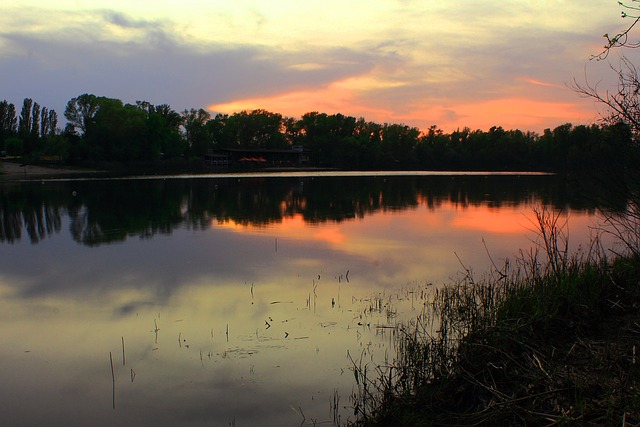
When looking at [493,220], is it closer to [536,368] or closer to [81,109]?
[536,368]

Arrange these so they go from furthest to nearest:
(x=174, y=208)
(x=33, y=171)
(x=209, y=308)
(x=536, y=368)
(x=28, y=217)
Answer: (x=33, y=171) → (x=174, y=208) → (x=28, y=217) → (x=209, y=308) → (x=536, y=368)

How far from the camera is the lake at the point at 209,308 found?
7750mm

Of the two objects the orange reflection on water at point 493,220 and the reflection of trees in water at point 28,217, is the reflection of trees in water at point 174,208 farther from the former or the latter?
the orange reflection on water at point 493,220

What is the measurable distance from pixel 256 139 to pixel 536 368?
14621 cm

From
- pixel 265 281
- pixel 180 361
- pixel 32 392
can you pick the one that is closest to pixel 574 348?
pixel 180 361

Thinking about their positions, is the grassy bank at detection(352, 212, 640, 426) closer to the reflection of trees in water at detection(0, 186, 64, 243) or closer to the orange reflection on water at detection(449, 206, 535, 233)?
the orange reflection on water at detection(449, 206, 535, 233)

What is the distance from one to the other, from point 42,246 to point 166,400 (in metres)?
15.5

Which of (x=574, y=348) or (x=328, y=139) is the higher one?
(x=328, y=139)

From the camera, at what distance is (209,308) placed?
12000mm

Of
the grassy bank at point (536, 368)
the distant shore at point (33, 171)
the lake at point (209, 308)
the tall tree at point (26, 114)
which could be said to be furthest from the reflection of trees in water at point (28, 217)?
the tall tree at point (26, 114)

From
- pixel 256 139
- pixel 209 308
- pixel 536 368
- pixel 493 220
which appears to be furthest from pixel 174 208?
pixel 256 139

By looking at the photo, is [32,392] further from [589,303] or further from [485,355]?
[589,303]

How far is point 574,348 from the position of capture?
684 centimetres

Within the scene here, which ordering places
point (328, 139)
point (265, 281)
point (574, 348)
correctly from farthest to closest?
point (328, 139) < point (265, 281) < point (574, 348)
